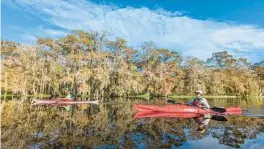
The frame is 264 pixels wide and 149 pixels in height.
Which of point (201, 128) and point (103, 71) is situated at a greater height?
point (103, 71)

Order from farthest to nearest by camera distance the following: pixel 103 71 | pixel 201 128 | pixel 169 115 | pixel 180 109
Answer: pixel 103 71
pixel 180 109
pixel 169 115
pixel 201 128

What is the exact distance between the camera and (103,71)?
4056 cm

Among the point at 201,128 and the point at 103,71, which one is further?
the point at 103,71

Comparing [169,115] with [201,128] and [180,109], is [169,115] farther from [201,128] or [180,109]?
[201,128]

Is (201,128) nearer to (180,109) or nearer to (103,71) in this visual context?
(180,109)

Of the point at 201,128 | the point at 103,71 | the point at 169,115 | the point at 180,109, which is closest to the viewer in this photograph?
the point at 201,128

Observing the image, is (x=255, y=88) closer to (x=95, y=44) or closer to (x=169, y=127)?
(x=95, y=44)

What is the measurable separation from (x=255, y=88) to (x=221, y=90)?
793cm

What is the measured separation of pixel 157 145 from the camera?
7289 mm

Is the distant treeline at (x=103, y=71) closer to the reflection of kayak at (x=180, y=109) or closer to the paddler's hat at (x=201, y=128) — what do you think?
the reflection of kayak at (x=180, y=109)

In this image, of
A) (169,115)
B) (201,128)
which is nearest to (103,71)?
(169,115)

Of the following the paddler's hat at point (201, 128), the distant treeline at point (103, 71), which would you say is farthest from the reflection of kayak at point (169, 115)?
the distant treeline at point (103, 71)

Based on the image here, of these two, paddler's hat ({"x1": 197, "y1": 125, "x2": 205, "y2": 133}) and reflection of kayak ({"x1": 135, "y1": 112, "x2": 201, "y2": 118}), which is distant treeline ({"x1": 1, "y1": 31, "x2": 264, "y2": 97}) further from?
paddler's hat ({"x1": 197, "y1": 125, "x2": 205, "y2": 133})

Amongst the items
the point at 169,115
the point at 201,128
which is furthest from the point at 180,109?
the point at 201,128
